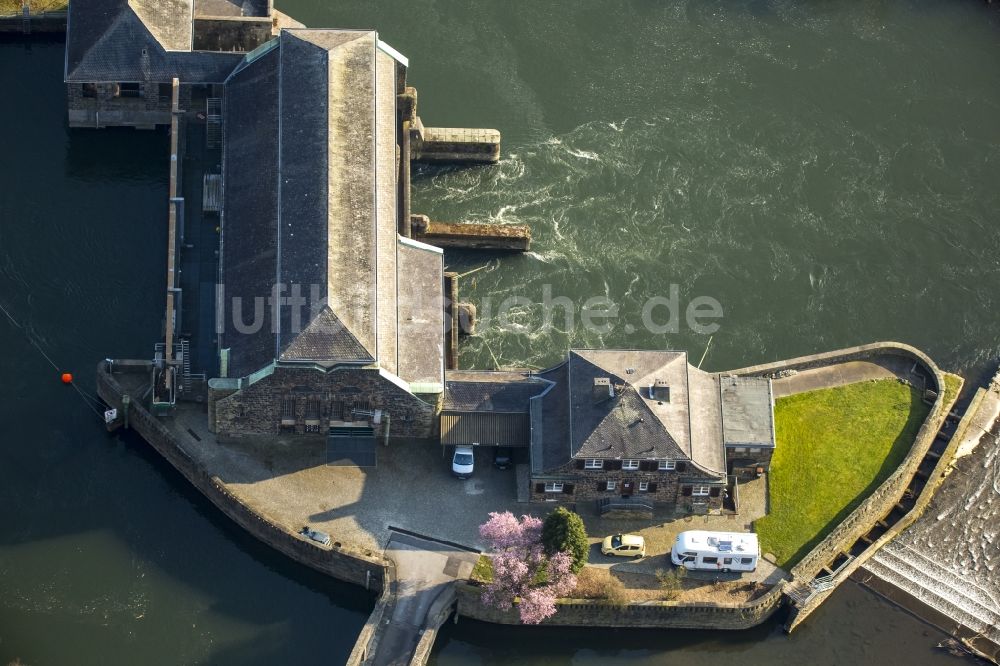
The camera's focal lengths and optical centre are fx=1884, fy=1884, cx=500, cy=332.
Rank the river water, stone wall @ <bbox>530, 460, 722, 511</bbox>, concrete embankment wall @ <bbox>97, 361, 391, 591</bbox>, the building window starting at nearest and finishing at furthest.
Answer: concrete embankment wall @ <bbox>97, 361, 391, 591</bbox>, the river water, stone wall @ <bbox>530, 460, 722, 511</bbox>, the building window

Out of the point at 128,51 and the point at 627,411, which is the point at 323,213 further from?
the point at 128,51

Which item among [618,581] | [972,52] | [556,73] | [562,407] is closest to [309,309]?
[562,407]

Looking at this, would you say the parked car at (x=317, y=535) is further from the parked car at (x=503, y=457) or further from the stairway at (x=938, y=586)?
the stairway at (x=938, y=586)

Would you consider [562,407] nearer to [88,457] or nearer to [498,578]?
[498,578]

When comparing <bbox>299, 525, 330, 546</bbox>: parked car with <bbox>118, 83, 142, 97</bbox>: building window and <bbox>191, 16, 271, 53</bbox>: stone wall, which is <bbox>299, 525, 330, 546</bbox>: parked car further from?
<bbox>191, 16, 271, 53</bbox>: stone wall

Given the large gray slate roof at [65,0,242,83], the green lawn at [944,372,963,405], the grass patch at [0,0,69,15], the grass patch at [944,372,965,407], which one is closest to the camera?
the grass patch at [944,372,965,407]

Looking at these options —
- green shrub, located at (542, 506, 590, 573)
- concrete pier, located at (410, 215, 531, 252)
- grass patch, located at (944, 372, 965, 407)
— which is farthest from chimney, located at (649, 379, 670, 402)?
grass patch, located at (944, 372, 965, 407)

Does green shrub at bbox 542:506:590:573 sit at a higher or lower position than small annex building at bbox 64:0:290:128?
lower
